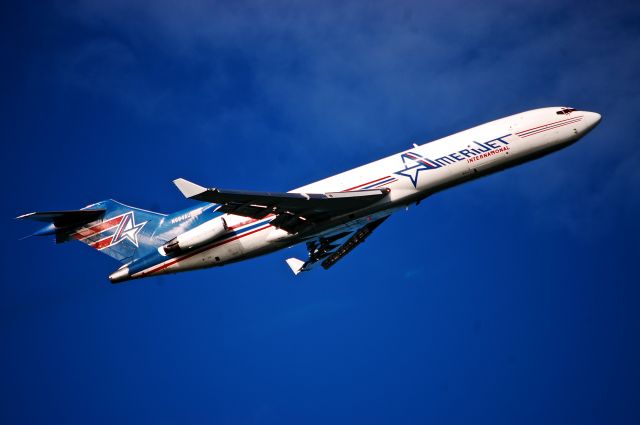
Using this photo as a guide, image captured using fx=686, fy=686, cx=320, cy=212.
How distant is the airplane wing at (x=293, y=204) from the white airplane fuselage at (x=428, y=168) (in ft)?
1.65

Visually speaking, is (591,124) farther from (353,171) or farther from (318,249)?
(318,249)

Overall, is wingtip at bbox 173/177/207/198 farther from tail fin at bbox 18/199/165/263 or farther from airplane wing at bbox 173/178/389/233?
tail fin at bbox 18/199/165/263

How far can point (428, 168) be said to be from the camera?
31234 mm

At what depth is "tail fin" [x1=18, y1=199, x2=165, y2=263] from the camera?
3497 cm

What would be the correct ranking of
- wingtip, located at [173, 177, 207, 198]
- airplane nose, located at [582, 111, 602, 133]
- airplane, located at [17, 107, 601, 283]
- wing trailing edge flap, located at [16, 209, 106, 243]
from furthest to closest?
wing trailing edge flap, located at [16, 209, 106, 243], airplane nose, located at [582, 111, 602, 133], airplane, located at [17, 107, 601, 283], wingtip, located at [173, 177, 207, 198]

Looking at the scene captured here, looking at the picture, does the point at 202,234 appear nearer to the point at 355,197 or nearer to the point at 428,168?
the point at 355,197

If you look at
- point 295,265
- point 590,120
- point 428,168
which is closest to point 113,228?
point 295,265

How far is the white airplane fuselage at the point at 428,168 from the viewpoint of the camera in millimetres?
31312

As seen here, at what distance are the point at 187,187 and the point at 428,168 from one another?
11130 mm

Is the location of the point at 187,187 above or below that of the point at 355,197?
above

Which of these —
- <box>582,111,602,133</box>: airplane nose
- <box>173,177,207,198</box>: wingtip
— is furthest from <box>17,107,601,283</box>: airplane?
<box>173,177,207,198</box>: wingtip

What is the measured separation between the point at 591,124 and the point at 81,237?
85.1ft

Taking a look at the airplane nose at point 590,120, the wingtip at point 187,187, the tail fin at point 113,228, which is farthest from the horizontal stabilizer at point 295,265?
the airplane nose at point 590,120

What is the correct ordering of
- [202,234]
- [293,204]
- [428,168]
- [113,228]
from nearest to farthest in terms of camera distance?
[293,204], [428,168], [202,234], [113,228]
